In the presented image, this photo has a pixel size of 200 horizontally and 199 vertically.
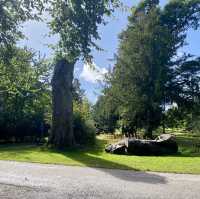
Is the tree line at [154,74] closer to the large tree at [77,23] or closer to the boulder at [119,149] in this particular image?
the boulder at [119,149]

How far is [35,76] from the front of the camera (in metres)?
48.1

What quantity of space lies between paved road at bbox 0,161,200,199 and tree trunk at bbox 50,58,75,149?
36.6 ft

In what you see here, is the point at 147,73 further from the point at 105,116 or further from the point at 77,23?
the point at 77,23

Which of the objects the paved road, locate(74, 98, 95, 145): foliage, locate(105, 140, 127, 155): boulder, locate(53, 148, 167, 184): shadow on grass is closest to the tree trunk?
locate(105, 140, 127, 155): boulder

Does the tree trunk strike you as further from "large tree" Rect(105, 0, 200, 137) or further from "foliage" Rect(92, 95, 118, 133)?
"foliage" Rect(92, 95, 118, 133)

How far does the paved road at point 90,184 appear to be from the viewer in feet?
36.2

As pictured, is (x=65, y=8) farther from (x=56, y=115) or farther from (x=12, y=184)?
(x=56, y=115)

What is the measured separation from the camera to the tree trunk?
27531 millimetres

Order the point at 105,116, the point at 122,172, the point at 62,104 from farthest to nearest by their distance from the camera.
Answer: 1. the point at 105,116
2. the point at 62,104
3. the point at 122,172

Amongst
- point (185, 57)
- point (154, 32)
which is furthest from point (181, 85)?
point (154, 32)

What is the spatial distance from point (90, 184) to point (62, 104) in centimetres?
1581

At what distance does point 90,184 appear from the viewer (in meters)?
12.5

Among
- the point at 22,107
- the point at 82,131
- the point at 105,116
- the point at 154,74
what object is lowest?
the point at 82,131

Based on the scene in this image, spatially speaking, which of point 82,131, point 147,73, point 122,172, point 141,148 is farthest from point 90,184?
point 147,73
